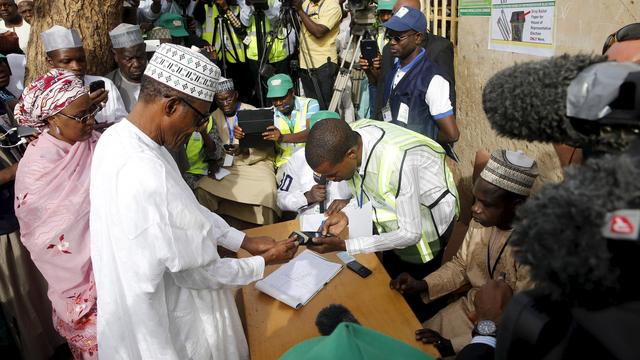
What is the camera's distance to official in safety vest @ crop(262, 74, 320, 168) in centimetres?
389

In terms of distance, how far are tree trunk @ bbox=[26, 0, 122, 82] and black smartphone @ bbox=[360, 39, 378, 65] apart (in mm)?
2196

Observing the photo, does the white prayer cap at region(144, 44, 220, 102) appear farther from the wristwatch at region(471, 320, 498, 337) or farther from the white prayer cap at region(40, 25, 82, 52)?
the white prayer cap at region(40, 25, 82, 52)

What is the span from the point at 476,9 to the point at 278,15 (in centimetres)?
265

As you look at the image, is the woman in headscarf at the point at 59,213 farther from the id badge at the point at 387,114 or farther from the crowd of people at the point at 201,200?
the id badge at the point at 387,114

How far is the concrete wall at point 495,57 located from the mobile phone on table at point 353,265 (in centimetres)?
137

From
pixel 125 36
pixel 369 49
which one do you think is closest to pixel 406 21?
pixel 369 49

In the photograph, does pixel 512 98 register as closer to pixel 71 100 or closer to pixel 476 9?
pixel 71 100

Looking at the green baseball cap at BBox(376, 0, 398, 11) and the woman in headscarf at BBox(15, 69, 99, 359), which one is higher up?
the green baseball cap at BBox(376, 0, 398, 11)

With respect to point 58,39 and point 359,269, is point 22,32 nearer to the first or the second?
point 58,39

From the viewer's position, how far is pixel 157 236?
4.72 feet

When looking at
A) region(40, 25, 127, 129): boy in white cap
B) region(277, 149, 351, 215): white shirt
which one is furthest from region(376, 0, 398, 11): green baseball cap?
region(40, 25, 127, 129): boy in white cap

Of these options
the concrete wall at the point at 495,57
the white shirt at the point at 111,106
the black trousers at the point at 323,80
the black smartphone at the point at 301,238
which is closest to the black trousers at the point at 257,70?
the black trousers at the point at 323,80

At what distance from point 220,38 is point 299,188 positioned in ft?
9.83

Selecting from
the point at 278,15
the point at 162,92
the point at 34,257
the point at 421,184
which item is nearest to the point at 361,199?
the point at 421,184
